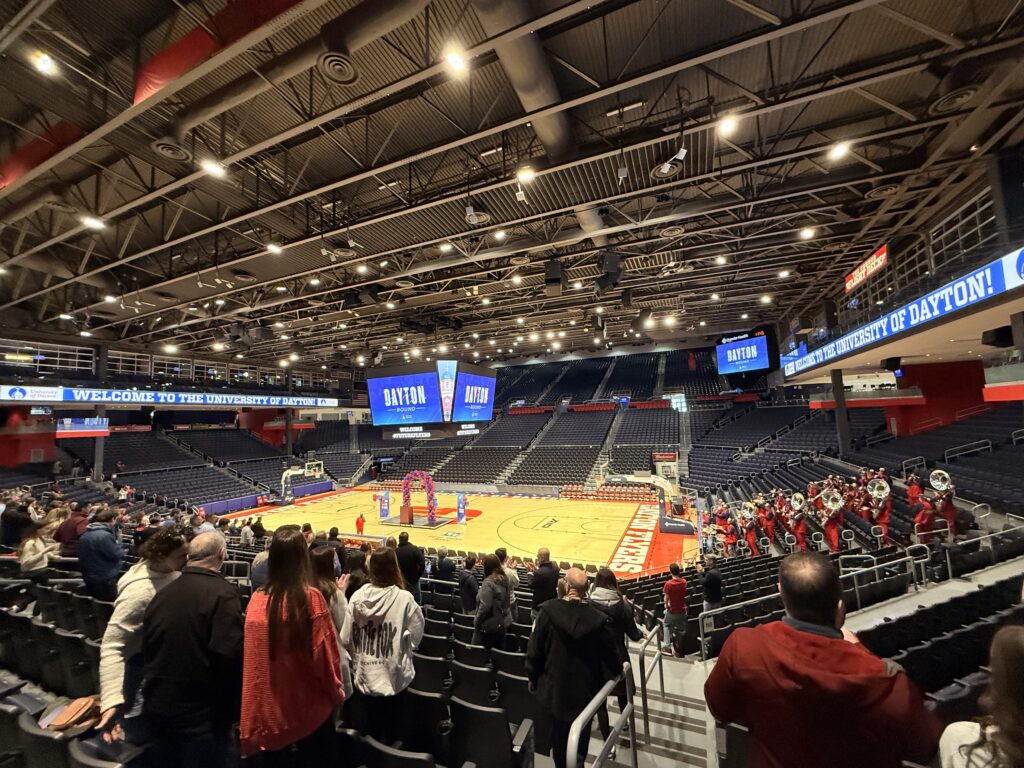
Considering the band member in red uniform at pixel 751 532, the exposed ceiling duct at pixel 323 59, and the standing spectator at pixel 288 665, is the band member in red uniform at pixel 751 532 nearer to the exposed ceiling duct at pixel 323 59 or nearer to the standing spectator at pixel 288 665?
the standing spectator at pixel 288 665

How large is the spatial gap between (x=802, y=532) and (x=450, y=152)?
11911mm

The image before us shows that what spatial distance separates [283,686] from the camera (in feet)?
5.95

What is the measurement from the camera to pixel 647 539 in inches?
609

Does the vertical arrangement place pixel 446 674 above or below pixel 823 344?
below

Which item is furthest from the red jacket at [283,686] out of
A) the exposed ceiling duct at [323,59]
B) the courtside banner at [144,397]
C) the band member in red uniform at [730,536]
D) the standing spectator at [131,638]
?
the courtside banner at [144,397]

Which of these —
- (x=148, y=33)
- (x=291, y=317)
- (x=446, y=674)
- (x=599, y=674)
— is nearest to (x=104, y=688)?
(x=446, y=674)

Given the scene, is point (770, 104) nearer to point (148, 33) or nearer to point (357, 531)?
point (148, 33)

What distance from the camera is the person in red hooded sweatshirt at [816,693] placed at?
4.18 ft

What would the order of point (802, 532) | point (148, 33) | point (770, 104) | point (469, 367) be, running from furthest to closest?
1. point (469, 367)
2. point (802, 532)
3. point (770, 104)
4. point (148, 33)

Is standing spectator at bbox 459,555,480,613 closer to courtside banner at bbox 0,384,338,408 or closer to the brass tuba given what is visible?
the brass tuba

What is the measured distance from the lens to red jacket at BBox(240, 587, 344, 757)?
1.78m

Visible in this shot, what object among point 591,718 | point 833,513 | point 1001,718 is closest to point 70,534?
point 591,718

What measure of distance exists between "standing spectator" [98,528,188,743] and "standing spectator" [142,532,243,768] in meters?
0.20

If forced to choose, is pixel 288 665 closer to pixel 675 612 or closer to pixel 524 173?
pixel 675 612
